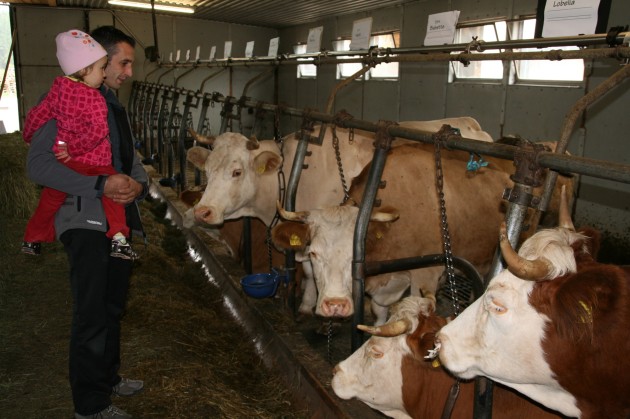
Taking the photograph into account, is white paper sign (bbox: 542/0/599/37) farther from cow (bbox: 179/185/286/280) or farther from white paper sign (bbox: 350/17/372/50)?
cow (bbox: 179/185/286/280)

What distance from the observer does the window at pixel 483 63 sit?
8.37 m

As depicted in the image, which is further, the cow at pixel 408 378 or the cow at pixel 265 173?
the cow at pixel 265 173

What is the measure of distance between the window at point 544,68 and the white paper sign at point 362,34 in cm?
399

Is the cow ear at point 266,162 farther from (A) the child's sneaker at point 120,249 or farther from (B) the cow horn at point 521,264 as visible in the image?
(B) the cow horn at point 521,264

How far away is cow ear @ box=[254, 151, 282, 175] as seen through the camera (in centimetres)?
412

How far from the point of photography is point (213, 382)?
3.28 m

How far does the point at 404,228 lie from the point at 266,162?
3.97 ft

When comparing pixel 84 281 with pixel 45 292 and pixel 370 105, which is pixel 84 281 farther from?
pixel 370 105

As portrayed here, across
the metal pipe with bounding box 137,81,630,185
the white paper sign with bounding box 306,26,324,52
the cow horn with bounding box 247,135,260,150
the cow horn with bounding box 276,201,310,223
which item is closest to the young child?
the cow horn with bounding box 276,201,310,223

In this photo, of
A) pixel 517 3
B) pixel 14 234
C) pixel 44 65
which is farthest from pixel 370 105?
pixel 44 65

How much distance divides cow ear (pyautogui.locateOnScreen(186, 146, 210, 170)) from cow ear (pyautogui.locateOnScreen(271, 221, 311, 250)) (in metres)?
1.68

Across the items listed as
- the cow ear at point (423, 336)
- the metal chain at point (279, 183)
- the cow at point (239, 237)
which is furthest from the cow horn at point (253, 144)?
the cow ear at point (423, 336)

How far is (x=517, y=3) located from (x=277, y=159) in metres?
5.62

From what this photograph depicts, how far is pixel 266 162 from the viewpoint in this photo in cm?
416
